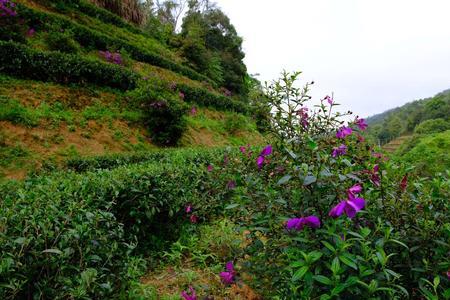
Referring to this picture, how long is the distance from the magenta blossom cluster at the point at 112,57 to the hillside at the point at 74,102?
0.12 ft

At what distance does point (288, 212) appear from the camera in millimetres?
1579

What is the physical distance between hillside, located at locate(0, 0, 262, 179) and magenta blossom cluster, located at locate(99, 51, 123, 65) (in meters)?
0.04

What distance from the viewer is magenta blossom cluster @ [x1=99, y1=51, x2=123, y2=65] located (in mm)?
12125

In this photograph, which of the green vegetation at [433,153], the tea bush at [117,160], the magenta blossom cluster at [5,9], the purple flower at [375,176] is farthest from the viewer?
the magenta blossom cluster at [5,9]

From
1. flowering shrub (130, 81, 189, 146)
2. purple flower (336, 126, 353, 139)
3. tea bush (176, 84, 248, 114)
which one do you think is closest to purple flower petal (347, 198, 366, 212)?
purple flower (336, 126, 353, 139)

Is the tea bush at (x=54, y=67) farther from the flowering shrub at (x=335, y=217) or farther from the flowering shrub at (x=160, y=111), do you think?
the flowering shrub at (x=335, y=217)

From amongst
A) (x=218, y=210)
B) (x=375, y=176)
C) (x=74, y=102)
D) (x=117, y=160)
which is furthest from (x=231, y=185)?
(x=74, y=102)

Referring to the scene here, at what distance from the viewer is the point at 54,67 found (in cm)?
866

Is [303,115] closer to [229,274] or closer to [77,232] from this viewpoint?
[229,274]

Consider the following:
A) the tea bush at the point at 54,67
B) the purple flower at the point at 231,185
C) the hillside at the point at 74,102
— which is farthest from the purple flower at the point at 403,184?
the tea bush at the point at 54,67

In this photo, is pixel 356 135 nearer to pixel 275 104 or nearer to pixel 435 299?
pixel 275 104

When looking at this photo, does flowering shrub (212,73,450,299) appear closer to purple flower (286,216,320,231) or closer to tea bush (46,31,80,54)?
purple flower (286,216,320,231)

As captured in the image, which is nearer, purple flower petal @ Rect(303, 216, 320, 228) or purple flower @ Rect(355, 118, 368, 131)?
purple flower petal @ Rect(303, 216, 320, 228)

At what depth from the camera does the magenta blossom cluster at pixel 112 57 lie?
12125 mm
